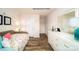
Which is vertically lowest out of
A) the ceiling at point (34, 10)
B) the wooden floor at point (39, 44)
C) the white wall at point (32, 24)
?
the wooden floor at point (39, 44)

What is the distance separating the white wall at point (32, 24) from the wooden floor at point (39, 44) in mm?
99

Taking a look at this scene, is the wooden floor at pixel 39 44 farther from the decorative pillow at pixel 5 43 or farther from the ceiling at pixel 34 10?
the ceiling at pixel 34 10

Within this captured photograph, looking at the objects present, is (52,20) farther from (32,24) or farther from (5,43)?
(5,43)

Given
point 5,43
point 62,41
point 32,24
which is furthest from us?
point 32,24

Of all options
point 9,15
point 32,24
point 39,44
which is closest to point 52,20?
point 32,24

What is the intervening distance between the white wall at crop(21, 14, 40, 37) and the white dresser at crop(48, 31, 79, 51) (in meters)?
0.27

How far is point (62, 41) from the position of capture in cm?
175

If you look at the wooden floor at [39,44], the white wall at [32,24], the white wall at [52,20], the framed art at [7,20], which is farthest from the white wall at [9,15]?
the white wall at [52,20]

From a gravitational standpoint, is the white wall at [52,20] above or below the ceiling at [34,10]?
below

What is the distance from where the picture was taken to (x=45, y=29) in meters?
1.84

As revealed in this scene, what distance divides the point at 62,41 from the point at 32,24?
0.66 m

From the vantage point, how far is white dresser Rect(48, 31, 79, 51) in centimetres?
158

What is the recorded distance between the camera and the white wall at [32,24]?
5.96 ft

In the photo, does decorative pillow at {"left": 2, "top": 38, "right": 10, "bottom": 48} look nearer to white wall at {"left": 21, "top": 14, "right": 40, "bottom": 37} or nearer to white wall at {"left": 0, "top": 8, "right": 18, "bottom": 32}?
white wall at {"left": 0, "top": 8, "right": 18, "bottom": 32}
